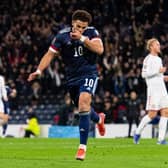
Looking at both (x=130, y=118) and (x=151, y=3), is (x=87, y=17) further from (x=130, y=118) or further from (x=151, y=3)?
(x=151, y=3)

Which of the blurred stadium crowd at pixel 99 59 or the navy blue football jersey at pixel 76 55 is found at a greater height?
the navy blue football jersey at pixel 76 55

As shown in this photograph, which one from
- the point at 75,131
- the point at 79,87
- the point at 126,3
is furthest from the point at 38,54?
the point at 79,87

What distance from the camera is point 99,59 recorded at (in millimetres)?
32781

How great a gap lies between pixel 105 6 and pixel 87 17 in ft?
80.2

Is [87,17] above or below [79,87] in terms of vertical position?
above

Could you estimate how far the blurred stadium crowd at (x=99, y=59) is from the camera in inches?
1212

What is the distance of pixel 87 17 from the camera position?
1261 cm

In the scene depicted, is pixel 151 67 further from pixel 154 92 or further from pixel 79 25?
pixel 79 25

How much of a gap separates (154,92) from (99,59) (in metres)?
14.3

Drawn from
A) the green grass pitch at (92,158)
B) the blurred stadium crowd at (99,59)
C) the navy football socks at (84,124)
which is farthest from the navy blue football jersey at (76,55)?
the blurred stadium crowd at (99,59)

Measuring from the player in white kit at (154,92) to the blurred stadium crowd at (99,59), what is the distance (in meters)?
9.89

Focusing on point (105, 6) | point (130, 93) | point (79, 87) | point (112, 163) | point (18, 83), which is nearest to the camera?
point (112, 163)

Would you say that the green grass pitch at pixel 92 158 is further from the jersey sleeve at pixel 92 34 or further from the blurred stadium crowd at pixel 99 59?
the blurred stadium crowd at pixel 99 59

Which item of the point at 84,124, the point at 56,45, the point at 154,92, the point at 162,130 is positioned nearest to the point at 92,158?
the point at 84,124
